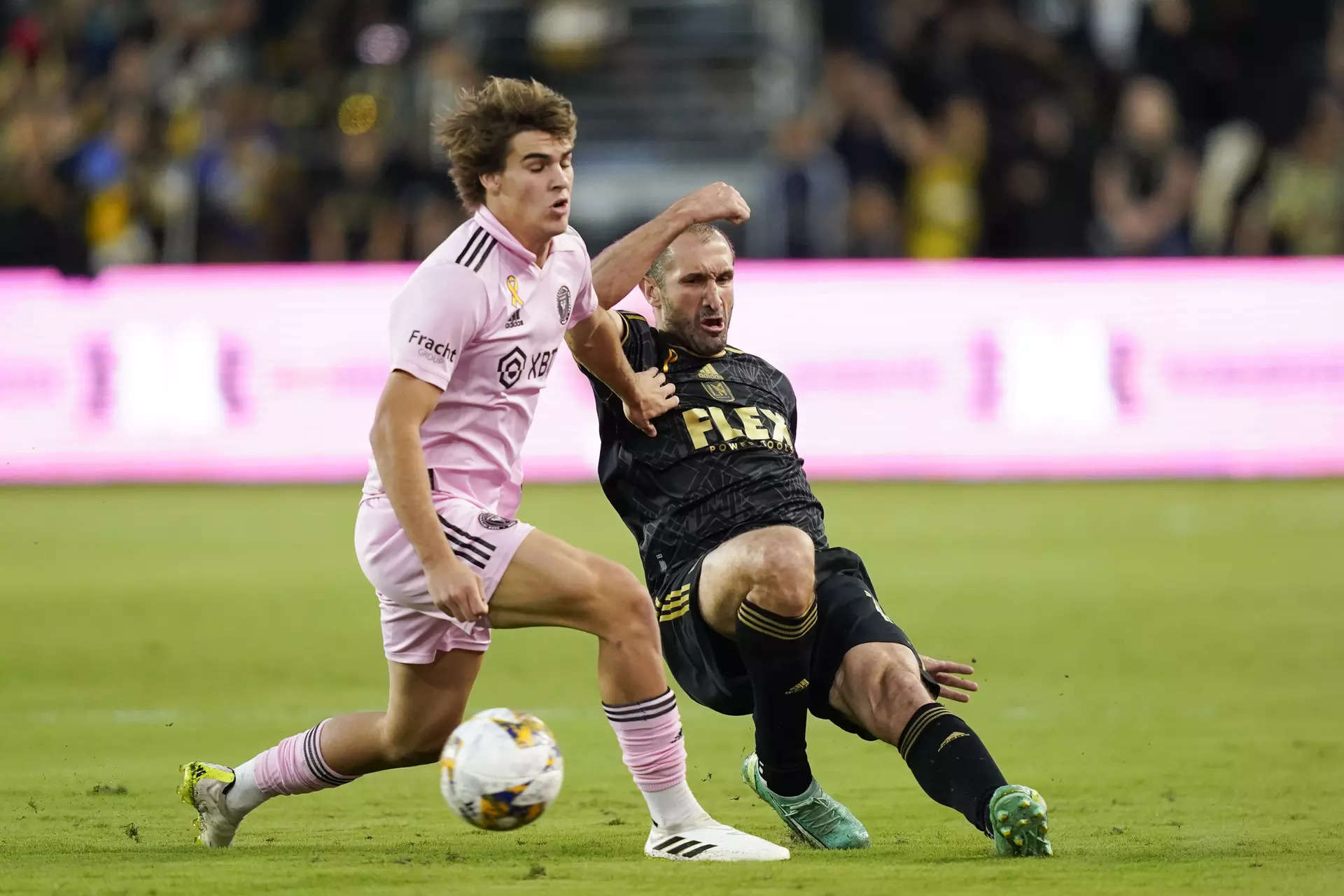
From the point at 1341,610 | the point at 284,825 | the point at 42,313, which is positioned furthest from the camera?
the point at 42,313

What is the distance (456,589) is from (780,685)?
1.15 metres

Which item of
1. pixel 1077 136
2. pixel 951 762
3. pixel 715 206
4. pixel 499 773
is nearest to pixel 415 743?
pixel 499 773

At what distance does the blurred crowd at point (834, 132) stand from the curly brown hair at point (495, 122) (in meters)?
12.0

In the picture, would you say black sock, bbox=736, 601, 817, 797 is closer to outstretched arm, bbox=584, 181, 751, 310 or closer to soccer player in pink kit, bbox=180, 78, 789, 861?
soccer player in pink kit, bbox=180, 78, 789, 861

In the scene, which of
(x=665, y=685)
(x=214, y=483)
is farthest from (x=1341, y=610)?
(x=214, y=483)

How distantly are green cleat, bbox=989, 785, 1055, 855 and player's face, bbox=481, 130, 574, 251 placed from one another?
78.9 inches

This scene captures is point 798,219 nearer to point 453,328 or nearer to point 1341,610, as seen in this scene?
point 1341,610

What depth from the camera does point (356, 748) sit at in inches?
224

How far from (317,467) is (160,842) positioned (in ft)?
34.4

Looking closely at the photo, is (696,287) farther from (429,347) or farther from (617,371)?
(429,347)

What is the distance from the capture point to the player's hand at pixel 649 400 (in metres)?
6.17

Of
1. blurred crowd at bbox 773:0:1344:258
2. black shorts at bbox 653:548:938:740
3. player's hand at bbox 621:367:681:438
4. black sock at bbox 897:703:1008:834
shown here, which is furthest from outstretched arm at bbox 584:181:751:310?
blurred crowd at bbox 773:0:1344:258

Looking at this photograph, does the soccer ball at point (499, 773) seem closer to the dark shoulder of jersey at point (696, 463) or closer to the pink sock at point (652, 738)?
the pink sock at point (652, 738)

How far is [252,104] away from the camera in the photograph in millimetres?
19734
